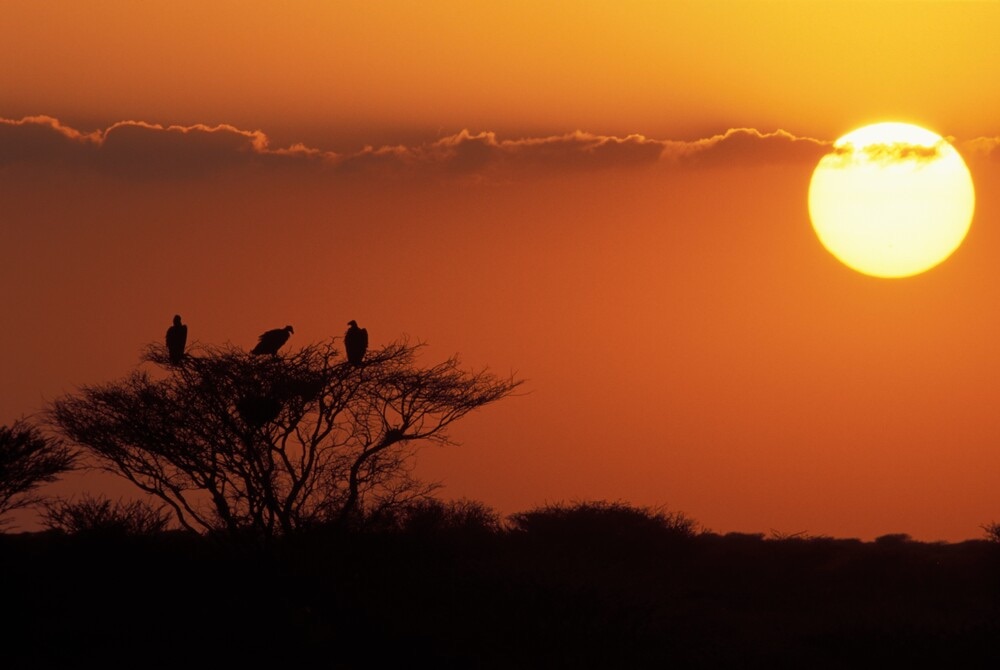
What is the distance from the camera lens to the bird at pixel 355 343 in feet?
98.0

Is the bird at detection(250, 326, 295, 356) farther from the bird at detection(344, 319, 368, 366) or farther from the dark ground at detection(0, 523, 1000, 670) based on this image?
the dark ground at detection(0, 523, 1000, 670)

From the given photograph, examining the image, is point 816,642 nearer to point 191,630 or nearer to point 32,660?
point 191,630

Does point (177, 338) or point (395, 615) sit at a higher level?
point (177, 338)

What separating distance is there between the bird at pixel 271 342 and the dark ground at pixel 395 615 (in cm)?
387

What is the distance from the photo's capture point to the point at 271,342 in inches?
1169

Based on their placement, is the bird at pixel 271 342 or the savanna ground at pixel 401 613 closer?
the savanna ground at pixel 401 613

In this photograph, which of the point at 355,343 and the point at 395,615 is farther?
the point at 355,343

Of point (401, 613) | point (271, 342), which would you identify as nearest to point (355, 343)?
point (271, 342)

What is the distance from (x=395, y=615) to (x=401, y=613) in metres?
0.18

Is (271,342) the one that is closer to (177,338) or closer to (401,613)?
(177,338)

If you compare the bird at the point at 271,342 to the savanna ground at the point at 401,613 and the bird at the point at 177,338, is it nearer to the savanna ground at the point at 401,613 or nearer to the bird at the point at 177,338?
the bird at the point at 177,338

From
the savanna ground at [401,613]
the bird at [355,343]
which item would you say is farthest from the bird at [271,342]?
the savanna ground at [401,613]

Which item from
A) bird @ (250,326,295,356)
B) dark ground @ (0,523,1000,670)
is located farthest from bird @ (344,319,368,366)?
dark ground @ (0,523,1000,670)

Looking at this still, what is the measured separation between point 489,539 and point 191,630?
13578 mm
